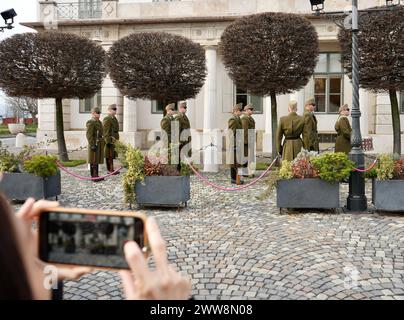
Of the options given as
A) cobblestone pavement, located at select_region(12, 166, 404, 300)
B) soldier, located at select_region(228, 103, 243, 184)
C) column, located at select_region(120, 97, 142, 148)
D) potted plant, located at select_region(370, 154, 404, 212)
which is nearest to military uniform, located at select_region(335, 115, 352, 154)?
soldier, located at select_region(228, 103, 243, 184)

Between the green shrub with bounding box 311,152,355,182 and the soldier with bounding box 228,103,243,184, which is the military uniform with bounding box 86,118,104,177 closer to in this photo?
the soldier with bounding box 228,103,243,184

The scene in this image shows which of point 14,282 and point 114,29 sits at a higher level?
point 114,29

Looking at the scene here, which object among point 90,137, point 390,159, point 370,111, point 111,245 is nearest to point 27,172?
point 90,137

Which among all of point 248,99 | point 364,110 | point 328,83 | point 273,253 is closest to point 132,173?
point 273,253

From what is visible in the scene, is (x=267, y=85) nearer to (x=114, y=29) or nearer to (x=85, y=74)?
(x=85, y=74)

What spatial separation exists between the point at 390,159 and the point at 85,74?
12759 millimetres

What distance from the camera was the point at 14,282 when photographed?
1146mm

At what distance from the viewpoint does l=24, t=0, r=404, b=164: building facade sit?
23172 mm

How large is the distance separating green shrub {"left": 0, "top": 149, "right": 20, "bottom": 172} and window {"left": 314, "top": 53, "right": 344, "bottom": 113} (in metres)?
18.7

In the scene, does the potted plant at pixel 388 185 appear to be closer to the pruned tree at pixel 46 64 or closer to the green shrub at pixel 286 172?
the green shrub at pixel 286 172

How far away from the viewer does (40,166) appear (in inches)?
385

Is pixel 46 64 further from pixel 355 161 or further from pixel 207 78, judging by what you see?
pixel 355 161
